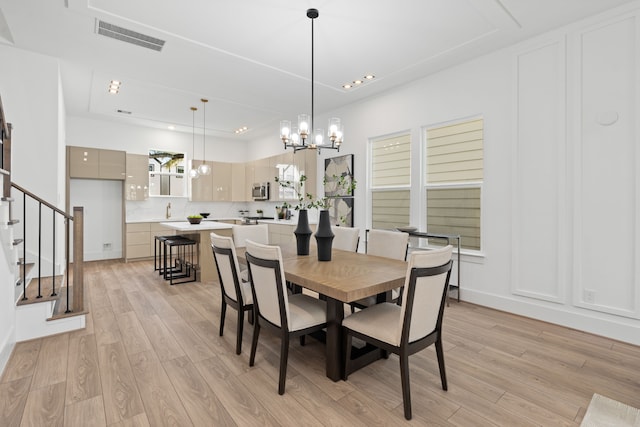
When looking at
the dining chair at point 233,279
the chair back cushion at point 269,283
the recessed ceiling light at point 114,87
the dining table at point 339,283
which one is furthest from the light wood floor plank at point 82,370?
the recessed ceiling light at point 114,87

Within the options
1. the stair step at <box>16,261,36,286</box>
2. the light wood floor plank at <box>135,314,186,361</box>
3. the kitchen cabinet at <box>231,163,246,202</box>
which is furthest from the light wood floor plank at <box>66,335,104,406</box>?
the kitchen cabinet at <box>231,163,246,202</box>

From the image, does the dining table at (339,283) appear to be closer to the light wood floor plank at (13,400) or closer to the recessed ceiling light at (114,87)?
the light wood floor plank at (13,400)

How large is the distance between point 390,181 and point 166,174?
532 centimetres

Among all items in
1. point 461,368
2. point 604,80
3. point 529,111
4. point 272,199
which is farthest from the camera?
point 272,199

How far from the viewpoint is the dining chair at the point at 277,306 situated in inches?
80.0

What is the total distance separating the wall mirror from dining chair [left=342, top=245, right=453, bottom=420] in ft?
21.5

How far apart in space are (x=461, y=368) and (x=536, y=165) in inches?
90.0

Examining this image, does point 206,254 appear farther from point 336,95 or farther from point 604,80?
point 604,80

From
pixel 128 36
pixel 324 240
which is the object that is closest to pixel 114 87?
pixel 128 36

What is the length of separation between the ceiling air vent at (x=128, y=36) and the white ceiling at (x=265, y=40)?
0.26ft

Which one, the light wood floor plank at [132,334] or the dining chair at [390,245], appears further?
the dining chair at [390,245]

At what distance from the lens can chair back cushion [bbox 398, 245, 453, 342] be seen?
1.77 meters

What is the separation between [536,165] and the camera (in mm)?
3338

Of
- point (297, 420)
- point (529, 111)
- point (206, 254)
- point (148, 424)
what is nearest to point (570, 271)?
point (529, 111)
